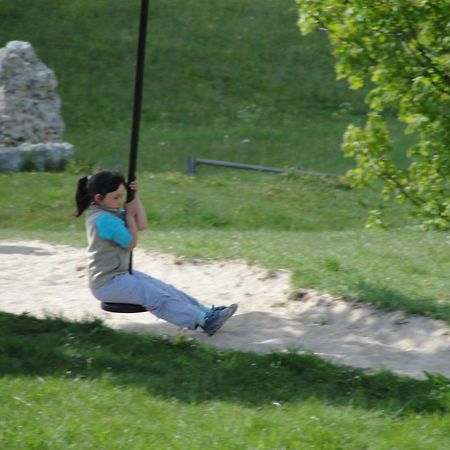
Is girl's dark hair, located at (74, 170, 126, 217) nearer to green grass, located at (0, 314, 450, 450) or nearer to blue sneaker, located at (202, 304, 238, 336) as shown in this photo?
green grass, located at (0, 314, 450, 450)

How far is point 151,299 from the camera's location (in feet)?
24.8

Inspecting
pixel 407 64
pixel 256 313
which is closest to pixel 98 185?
pixel 256 313

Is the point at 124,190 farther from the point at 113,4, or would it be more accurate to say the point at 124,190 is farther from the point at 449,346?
the point at 113,4

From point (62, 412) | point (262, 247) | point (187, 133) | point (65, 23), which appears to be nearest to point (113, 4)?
point (65, 23)

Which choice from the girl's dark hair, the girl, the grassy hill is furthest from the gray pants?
the grassy hill

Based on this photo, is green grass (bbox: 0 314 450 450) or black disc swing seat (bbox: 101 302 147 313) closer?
green grass (bbox: 0 314 450 450)

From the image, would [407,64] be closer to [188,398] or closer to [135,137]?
[135,137]

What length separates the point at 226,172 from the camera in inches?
763

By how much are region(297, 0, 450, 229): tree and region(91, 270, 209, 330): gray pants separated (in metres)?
3.02

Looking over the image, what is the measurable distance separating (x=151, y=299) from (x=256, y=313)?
48.7 inches

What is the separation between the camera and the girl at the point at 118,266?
24.8 ft

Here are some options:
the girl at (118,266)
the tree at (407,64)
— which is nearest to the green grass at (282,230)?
the tree at (407,64)

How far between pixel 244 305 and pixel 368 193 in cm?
913

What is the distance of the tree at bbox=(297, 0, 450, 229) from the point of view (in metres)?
8.88
